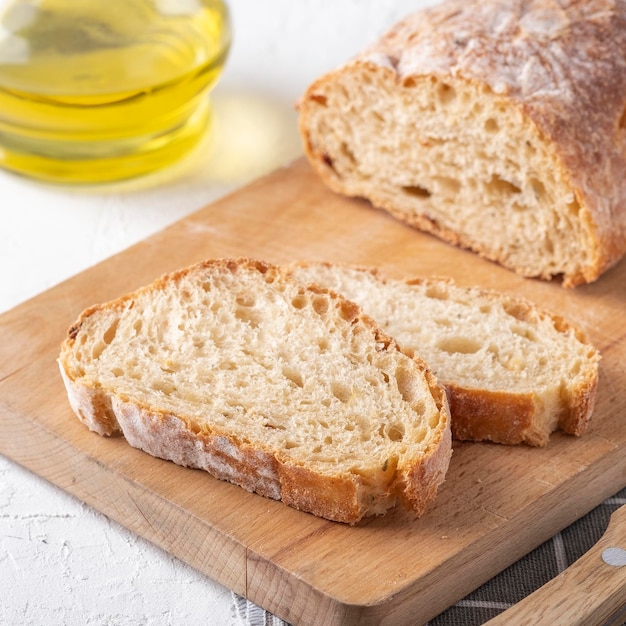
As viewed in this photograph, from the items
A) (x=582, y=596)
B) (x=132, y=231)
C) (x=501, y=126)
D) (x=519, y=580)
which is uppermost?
(x=501, y=126)

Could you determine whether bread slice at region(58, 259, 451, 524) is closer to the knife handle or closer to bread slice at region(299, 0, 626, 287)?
the knife handle

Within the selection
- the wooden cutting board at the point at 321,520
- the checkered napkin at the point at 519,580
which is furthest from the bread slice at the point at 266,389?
Answer: the checkered napkin at the point at 519,580

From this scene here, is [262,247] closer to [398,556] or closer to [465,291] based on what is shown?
[465,291]

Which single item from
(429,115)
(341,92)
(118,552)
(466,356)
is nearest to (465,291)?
(466,356)

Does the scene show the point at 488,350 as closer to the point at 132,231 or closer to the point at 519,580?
the point at 519,580

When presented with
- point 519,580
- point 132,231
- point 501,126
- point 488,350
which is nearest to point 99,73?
point 132,231

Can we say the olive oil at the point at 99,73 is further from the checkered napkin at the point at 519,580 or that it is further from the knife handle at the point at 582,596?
the knife handle at the point at 582,596
